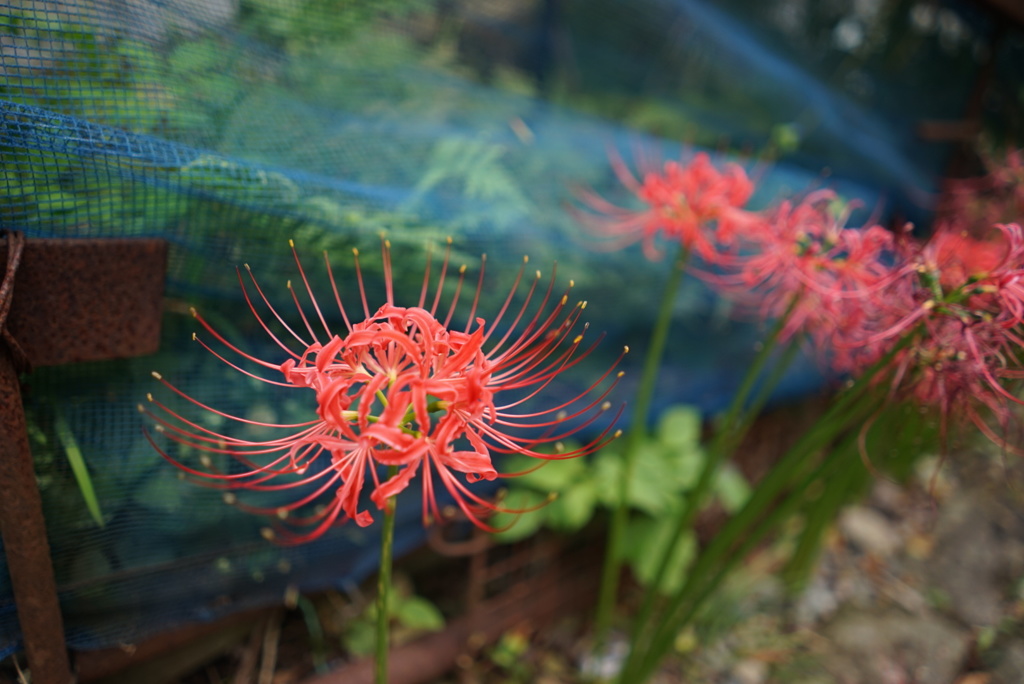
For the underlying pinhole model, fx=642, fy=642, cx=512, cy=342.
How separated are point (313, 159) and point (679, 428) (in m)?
1.44

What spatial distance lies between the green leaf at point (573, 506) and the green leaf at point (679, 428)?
13.5 inches

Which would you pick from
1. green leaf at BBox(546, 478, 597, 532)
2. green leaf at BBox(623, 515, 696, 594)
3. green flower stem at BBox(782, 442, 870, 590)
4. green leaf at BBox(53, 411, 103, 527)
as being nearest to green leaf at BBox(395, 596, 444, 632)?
green leaf at BBox(546, 478, 597, 532)

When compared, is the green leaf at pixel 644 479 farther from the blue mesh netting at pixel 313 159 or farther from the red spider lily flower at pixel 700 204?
the red spider lily flower at pixel 700 204

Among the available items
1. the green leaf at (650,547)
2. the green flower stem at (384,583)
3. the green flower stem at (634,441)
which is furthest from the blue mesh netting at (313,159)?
the green flower stem at (384,583)

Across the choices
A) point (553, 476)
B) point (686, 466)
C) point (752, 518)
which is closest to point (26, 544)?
point (553, 476)

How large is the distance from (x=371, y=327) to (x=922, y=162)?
3.41 meters

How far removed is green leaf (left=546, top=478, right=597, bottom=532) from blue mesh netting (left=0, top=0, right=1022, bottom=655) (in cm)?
33

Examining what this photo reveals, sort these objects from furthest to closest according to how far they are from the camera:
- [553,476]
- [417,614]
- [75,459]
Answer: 1. [553,476]
2. [417,614]
3. [75,459]

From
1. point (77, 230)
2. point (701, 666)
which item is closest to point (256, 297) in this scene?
point (77, 230)

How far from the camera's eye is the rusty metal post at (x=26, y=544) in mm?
1049

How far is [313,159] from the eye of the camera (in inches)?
60.1

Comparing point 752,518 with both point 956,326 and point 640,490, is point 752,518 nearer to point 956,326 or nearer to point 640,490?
point 640,490

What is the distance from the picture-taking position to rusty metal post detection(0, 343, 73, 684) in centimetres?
105

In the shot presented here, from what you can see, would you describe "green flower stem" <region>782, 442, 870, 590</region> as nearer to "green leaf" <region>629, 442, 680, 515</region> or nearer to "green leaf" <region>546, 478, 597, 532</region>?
"green leaf" <region>629, 442, 680, 515</region>
